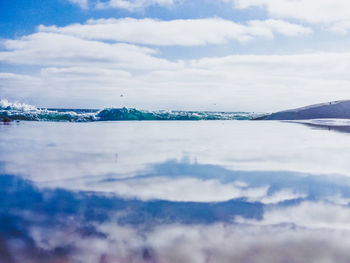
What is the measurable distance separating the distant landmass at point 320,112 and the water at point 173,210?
60.1 ft

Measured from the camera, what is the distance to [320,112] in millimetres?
24531

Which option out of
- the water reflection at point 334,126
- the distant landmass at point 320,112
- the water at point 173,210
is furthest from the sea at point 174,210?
the distant landmass at point 320,112

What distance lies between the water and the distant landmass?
1830 centimetres

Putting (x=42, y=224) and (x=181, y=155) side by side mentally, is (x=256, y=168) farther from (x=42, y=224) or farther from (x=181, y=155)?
(x=42, y=224)

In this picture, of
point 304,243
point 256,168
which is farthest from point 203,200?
point 256,168

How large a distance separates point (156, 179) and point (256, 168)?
187 cm

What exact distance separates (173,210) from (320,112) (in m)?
23.5

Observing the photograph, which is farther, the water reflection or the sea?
the water reflection

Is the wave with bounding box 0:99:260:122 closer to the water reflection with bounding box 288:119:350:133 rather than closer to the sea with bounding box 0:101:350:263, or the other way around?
the water reflection with bounding box 288:119:350:133

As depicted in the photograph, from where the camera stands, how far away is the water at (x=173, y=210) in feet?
8.06

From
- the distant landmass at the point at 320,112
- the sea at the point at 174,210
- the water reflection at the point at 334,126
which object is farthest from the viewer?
the distant landmass at the point at 320,112

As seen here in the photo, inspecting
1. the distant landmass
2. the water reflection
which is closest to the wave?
the distant landmass

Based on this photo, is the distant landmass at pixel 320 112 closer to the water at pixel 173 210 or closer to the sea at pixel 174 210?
the sea at pixel 174 210

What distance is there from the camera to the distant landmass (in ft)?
75.2
